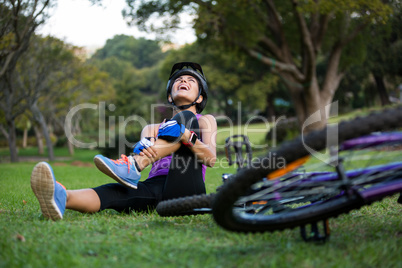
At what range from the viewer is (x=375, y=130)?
1.62m

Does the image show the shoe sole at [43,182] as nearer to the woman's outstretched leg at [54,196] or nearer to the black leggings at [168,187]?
the woman's outstretched leg at [54,196]

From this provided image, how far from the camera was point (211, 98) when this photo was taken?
156 ft

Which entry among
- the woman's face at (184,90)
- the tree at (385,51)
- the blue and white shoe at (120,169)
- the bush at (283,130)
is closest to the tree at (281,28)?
the tree at (385,51)

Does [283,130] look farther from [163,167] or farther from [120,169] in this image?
[120,169]

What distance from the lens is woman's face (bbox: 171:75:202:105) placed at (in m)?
3.57

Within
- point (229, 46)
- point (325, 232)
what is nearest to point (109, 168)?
point (325, 232)

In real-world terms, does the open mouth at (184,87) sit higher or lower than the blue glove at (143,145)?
higher

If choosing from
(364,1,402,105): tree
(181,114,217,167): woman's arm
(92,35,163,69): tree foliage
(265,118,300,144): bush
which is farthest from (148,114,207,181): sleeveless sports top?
(92,35,163,69): tree foliage

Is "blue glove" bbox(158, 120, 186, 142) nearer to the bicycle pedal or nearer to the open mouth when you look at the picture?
the open mouth

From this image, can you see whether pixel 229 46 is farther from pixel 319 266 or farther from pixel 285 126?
pixel 319 266

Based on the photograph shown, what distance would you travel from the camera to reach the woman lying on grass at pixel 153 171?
269cm

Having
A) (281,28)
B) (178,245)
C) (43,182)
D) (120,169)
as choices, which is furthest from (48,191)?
(281,28)

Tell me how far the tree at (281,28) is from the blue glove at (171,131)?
10.8 m

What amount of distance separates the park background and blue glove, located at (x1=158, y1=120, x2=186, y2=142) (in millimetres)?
674
